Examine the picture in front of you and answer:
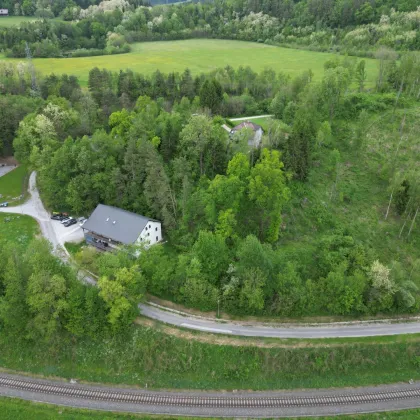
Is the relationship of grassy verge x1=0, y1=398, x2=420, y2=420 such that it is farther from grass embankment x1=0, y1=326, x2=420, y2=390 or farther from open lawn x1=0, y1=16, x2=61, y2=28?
open lawn x1=0, y1=16, x2=61, y2=28

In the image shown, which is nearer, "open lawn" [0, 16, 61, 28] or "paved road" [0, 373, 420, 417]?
"paved road" [0, 373, 420, 417]

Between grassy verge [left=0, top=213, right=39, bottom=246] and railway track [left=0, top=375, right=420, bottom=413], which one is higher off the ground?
grassy verge [left=0, top=213, right=39, bottom=246]

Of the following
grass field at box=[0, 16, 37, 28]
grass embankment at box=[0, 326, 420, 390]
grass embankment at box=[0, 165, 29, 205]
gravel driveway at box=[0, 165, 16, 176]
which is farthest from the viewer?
grass field at box=[0, 16, 37, 28]

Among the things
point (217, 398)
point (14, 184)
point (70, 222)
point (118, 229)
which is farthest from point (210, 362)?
point (14, 184)

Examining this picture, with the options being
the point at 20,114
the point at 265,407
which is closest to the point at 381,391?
the point at 265,407

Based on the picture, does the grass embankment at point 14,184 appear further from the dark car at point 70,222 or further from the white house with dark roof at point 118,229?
the white house with dark roof at point 118,229

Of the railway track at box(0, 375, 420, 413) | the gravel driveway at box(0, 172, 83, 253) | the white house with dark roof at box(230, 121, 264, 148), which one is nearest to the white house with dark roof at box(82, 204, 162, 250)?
the gravel driveway at box(0, 172, 83, 253)

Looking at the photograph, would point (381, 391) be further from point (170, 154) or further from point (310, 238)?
point (170, 154)
